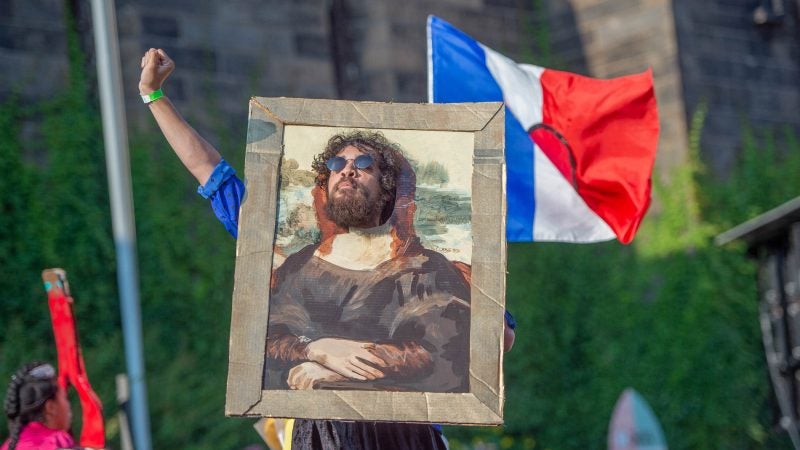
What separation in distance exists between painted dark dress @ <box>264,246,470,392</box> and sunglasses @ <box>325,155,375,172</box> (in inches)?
9.6

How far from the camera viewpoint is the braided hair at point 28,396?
5188 millimetres

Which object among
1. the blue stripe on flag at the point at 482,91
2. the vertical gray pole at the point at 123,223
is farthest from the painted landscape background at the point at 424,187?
the vertical gray pole at the point at 123,223

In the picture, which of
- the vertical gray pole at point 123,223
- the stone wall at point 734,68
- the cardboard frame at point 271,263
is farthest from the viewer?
the stone wall at point 734,68

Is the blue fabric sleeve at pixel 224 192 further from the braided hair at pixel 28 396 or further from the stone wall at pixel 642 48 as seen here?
the stone wall at pixel 642 48

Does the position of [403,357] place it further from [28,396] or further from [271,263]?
[28,396]

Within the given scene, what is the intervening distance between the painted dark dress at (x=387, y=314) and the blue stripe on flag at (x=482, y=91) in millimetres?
3150

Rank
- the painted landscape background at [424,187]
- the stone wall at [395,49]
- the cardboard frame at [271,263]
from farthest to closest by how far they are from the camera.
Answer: the stone wall at [395,49]
the painted landscape background at [424,187]
the cardboard frame at [271,263]

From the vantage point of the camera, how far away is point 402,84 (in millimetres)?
11383

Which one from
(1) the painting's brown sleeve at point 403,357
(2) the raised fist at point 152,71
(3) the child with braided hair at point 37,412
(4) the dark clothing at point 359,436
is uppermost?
(2) the raised fist at point 152,71

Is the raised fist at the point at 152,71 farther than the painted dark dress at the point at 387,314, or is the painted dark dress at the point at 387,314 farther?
the raised fist at the point at 152,71

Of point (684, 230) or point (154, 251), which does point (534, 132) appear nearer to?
point (154, 251)

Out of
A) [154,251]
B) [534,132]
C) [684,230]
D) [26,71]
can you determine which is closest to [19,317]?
[154,251]

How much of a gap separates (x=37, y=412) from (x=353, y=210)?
214 centimetres

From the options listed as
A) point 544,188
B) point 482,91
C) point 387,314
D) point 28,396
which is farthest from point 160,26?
point 387,314
